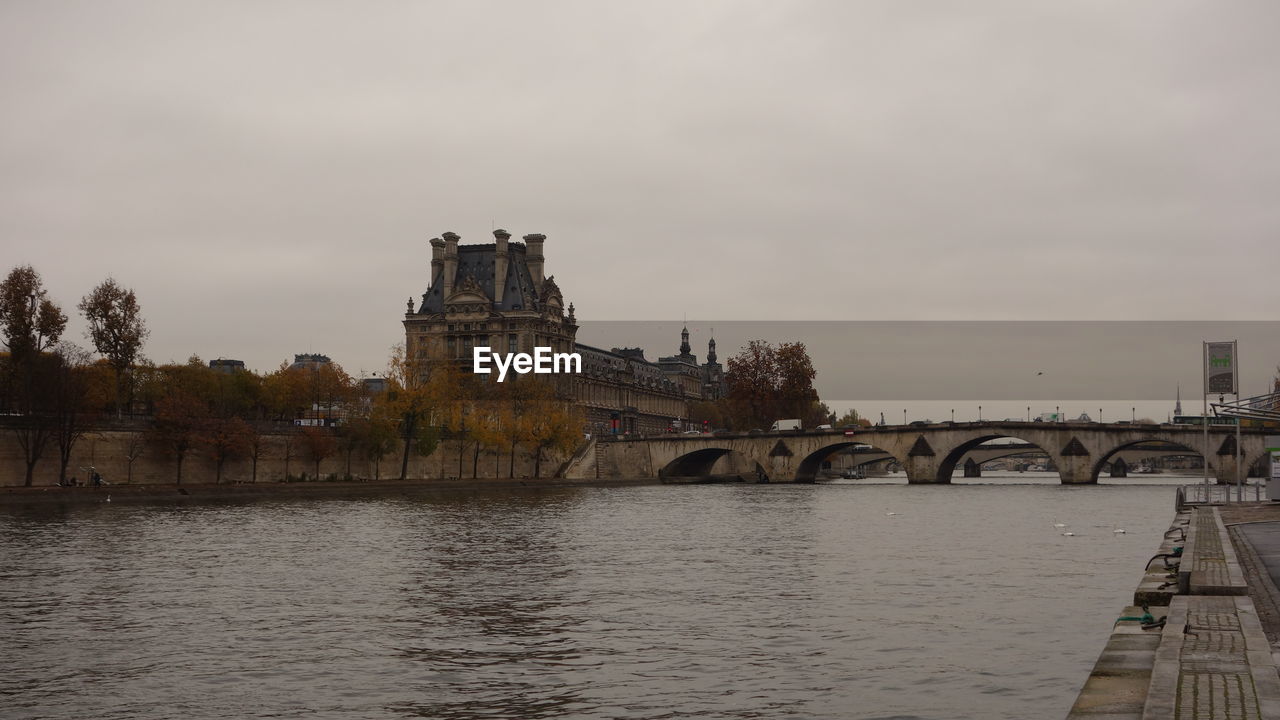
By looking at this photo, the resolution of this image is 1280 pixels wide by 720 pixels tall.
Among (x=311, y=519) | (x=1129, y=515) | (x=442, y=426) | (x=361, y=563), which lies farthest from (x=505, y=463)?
(x=361, y=563)

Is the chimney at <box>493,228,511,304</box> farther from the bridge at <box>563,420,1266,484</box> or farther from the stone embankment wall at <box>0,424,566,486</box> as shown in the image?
the stone embankment wall at <box>0,424,566,486</box>

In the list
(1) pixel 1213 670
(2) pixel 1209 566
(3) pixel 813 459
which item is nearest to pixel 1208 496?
(2) pixel 1209 566

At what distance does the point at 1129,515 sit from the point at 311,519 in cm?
3731

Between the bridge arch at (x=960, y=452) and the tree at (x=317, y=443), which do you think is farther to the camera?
the bridge arch at (x=960, y=452)

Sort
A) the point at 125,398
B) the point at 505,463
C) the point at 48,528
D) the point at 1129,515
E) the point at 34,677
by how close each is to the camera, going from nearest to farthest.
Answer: the point at 34,677 < the point at 48,528 < the point at 1129,515 < the point at 125,398 < the point at 505,463

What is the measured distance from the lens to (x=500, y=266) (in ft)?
527

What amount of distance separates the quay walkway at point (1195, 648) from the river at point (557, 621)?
126cm

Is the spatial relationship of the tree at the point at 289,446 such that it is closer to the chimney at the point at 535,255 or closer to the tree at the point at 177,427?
the tree at the point at 177,427

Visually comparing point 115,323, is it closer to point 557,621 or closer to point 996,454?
point 557,621

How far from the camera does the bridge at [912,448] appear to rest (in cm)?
10694

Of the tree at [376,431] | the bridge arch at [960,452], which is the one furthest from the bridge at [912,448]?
the tree at [376,431]

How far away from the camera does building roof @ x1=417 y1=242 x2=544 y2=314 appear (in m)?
160

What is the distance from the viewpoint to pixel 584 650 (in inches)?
842

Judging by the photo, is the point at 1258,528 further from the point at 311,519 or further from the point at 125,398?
the point at 125,398
